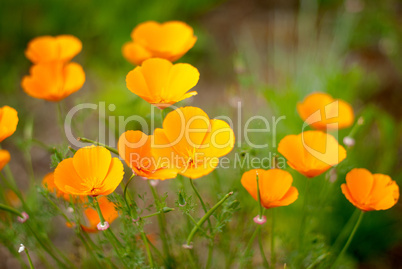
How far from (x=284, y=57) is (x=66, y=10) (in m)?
1.05

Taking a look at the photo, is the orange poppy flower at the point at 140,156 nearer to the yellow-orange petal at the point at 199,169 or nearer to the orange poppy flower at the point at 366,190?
the yellow-orange petal at the point at 199,169

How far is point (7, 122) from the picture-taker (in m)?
0.64

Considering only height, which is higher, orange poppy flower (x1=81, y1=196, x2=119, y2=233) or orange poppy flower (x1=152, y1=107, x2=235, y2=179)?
orange poppy flower (x1=152, y1=107, x2=235, y2=179)

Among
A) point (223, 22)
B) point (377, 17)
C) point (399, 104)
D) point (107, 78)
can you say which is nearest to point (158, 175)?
point (107, 78)

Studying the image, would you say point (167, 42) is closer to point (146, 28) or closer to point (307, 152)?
point (146, 28)

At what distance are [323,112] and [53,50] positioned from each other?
59cm

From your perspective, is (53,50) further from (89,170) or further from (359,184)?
(359,184)

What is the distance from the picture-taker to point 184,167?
606 mm

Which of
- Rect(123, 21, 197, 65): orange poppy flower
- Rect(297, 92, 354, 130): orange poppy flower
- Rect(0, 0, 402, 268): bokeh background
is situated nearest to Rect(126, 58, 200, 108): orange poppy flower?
Rect(123, 21, 197, 65): orange poppy flower

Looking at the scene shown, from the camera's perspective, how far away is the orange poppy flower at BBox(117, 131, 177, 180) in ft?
1.90

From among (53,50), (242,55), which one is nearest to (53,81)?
(53,50)

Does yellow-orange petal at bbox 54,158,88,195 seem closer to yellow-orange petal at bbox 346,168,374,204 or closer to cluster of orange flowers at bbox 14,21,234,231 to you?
cluster of orange flowers at bbox 14,21,234,231

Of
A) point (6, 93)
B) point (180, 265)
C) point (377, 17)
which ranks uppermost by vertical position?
point (377, 17)

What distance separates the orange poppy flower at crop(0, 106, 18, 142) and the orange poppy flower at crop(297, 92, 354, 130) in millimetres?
556
